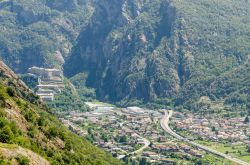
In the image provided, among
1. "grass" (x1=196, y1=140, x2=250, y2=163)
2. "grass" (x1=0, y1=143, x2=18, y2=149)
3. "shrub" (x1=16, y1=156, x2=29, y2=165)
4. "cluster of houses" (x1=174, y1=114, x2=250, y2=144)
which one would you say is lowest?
"grass" (x1=196, y1=140, x2=250, y2=163)

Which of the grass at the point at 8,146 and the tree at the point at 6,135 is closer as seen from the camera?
the grass at the point at 8,146

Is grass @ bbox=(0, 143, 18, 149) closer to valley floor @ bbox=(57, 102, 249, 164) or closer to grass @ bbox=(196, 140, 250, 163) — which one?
valley floor @ bbox=(57, 102, 249, 164)

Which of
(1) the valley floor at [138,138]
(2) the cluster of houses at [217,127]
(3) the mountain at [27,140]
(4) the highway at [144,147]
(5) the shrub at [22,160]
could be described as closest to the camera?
(5) the shrub at [22,160]

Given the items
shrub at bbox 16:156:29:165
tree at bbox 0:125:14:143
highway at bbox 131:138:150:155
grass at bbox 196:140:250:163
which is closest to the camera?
shrub at bbox 16:156:29:165

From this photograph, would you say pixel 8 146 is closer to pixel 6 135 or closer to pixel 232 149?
pixel 6 135

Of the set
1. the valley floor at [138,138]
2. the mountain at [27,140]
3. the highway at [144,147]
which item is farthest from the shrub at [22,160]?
the highway at [144,147]

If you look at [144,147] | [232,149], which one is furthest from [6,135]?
[232,149]

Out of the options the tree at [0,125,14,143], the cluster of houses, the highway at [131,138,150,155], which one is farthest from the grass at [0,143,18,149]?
the cluster of houses

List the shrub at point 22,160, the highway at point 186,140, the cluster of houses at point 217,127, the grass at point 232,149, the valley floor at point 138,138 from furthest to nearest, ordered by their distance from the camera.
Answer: the cluster of houses at point 217,127 < the grass at point 232,149 < the valley floor at point 138,138 < the highway at point 186,140 < the shrub at point 22,160

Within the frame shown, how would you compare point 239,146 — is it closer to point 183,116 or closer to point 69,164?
point 183,116

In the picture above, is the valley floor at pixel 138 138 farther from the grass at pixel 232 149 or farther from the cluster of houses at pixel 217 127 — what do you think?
the cluster of houses at pixel 217 127
